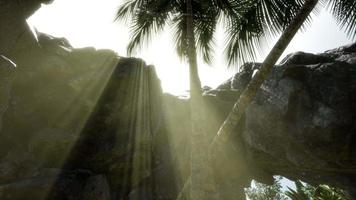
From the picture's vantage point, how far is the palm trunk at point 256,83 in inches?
206

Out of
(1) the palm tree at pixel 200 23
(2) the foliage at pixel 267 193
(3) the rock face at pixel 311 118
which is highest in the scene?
(1) the palm tree at pixel 200 23

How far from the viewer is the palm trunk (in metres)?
5.24

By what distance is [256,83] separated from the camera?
17.6 feet

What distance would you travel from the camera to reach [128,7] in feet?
31.4

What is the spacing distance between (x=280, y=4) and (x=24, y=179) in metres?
8.56

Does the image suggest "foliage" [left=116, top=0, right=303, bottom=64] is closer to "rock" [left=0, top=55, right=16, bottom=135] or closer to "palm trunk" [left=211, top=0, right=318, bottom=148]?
"palm trunk" [left=211, top=0, right=318, bottom=148]

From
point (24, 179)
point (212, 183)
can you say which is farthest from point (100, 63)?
point (212, 183)

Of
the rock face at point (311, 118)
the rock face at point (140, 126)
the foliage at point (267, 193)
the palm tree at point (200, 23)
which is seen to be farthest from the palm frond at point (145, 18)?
the foliage at point (267, 193)

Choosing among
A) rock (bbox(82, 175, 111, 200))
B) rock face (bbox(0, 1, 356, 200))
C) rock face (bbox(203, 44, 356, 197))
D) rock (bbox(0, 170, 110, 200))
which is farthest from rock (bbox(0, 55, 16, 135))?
rock face (bbox(203, 44, 356, 197))

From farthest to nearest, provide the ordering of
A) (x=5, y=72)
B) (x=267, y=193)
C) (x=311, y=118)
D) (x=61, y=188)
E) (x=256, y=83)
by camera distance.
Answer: (x=267, y=193), (x=61, y=188), (x=311, y=118), (x=256, y=83), (x=5, y=72)

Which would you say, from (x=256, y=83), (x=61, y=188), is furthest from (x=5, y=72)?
(x=61, y=188)

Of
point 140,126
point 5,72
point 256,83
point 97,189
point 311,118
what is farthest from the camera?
point 140,126

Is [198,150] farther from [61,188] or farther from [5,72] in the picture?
[61,188]

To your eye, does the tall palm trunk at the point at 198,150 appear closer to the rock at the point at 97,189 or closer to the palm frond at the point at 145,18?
the palm frond at the point at 145,18
